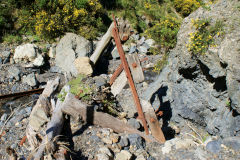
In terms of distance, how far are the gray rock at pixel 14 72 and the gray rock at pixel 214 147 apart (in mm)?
7367

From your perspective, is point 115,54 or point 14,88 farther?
point 115,54

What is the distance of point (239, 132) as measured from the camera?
139 inches

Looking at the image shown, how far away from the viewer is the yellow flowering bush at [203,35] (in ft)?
12.3

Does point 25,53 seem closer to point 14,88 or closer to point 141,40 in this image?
point 14,88

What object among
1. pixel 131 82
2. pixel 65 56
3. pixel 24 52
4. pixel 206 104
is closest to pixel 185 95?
pixel 206 104

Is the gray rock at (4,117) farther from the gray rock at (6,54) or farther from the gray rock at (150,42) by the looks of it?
the gray rock at (150,42)

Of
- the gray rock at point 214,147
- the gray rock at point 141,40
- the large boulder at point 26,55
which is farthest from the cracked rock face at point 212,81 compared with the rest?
the large boulder at point 26,55

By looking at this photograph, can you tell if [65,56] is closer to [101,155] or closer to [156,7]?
[101,155]

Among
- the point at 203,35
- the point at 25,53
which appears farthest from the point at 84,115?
the point at 25,53

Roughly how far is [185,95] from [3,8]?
10094 millimetres

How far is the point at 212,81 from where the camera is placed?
4.11 metres

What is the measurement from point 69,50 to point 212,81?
6021 mm

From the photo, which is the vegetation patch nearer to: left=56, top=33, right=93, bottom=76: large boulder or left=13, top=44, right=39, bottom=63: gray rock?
left=56, top=33, right=93, bottom=76: large boulder

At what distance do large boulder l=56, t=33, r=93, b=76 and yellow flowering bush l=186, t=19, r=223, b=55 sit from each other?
5213mm
